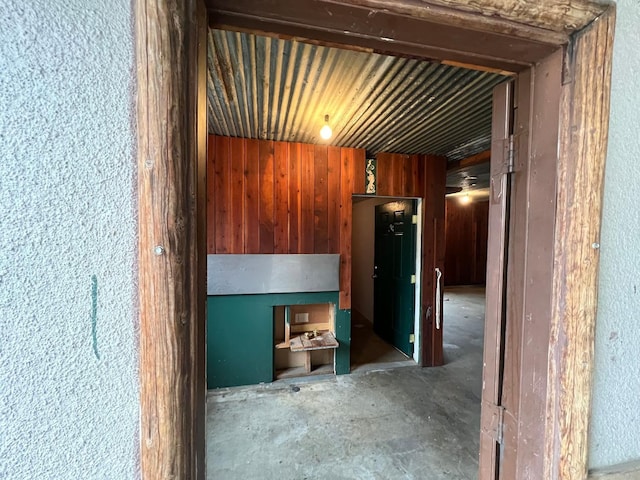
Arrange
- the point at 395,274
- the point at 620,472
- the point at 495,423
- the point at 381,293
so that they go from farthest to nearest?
1. the point at 381,293
2. the point at 395,274
3. the point at 495,423
4. the point at 620,472

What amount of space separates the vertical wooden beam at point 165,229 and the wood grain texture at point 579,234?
83 centimetres

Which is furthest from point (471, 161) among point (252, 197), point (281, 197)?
point (252, 197)

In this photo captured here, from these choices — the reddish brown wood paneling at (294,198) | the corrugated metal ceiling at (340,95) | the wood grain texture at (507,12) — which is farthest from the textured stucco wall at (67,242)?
the reddish brown wood paneling at (294,198)

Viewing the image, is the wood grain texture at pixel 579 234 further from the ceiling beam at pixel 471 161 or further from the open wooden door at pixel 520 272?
the ceiling beam at pixel 471 161

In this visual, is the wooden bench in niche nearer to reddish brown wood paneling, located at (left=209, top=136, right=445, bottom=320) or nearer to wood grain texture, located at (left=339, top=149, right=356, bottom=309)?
wood grain texture, located at (left=339, top=149, right=356, bottom=309)

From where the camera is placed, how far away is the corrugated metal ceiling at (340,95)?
5.16 feet

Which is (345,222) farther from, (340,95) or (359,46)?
(359,46)

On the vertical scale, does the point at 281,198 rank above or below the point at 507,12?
below

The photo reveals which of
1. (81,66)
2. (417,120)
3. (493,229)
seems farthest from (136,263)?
(417,120)

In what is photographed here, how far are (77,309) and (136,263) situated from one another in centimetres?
11

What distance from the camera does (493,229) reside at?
0.87 meters

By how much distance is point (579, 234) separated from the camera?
67 centimetres

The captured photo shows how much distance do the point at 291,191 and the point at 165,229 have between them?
2662mm

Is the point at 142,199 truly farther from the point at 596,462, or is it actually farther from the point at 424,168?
the point at 424,168
